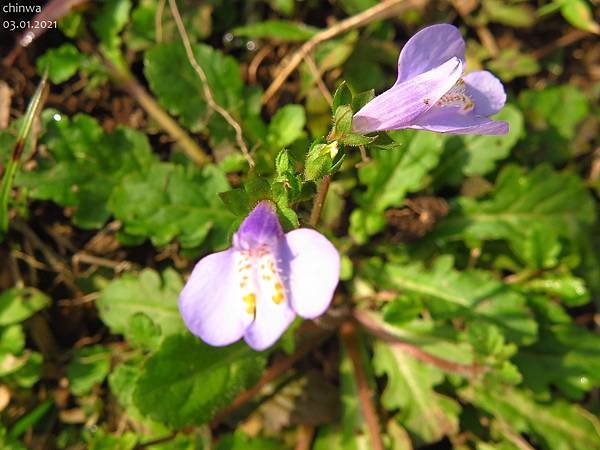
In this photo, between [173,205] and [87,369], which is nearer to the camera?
[173,205]

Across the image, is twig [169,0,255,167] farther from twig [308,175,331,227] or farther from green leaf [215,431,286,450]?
green leaf [215,431,286,450]

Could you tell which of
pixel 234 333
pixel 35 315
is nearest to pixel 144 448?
pixel 35 315

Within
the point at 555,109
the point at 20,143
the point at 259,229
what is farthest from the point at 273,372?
the point at 555,109

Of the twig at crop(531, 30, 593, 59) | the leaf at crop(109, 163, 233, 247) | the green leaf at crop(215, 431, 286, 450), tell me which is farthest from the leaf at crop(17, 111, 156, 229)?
the twig at crop(531, 30, 593, 59)

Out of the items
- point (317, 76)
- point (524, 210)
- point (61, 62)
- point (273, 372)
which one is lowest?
point (273, 372)

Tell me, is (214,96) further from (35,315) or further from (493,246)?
(493,246)

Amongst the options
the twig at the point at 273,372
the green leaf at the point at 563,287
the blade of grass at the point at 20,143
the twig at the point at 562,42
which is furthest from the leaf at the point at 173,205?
the twig at the point at 562,42

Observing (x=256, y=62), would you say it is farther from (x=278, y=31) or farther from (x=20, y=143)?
(x=20, y=143)
